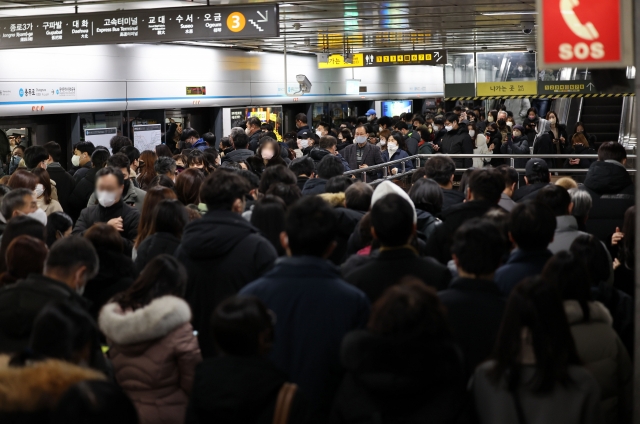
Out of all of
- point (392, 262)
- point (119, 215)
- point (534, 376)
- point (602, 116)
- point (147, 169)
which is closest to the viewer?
point (534, 376)

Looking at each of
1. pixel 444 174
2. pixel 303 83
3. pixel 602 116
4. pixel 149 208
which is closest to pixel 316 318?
pixel 149 208

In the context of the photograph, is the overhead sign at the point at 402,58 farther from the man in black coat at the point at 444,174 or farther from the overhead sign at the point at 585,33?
the overhead sign at the point at 585,33

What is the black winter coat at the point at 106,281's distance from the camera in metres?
4.17

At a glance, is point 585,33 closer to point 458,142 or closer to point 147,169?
point 147,169

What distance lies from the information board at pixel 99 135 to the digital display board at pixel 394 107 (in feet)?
47.6

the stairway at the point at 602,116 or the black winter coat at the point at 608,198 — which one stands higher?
the stairway at the point at 602,116

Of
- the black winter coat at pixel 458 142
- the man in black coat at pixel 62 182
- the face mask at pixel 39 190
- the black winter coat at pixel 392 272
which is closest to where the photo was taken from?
the black winter coat at pixel 392 272

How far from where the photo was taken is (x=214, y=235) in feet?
13.2

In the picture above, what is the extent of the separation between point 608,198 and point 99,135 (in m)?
9.47

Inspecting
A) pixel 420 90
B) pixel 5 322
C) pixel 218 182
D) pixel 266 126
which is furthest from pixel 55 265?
pixel 420 90

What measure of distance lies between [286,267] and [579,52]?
1900 millimetres

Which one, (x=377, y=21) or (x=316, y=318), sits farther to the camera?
(x=377, y=21)

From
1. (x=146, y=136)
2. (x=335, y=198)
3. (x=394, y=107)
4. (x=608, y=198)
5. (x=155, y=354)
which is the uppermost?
(x=394, y=107)

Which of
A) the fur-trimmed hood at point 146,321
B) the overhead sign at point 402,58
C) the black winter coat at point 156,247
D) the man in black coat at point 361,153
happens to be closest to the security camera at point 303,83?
the overhead sign at point 402,58
